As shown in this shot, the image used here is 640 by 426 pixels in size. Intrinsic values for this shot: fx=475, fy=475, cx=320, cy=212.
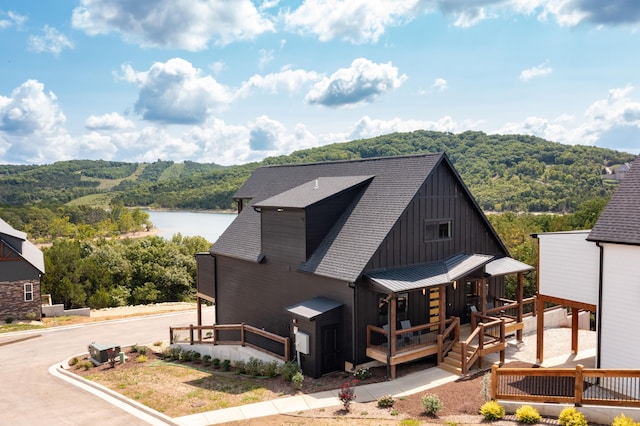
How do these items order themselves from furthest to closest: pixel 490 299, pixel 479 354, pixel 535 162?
pixel 535 162, pixel 490 299, pixel 479 354

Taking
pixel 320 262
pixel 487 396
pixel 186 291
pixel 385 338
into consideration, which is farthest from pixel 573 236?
pixel 186 291

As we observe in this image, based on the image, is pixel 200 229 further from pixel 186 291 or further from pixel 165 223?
pixel 186 291

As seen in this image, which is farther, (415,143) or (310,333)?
(415,143)

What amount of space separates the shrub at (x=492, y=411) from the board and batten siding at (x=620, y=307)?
4.21 meters

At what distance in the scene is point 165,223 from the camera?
120 m

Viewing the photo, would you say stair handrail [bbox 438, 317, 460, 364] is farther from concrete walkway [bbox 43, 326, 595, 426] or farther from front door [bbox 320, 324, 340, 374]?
front door [bbox 320, 324, 340, 374]

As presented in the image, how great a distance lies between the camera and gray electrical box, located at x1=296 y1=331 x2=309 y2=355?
15.3m

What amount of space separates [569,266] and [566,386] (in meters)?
4.03

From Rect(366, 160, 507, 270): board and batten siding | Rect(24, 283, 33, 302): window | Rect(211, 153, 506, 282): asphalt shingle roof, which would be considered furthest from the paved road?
Rect(366, 160, 507, 270): board and batten siding

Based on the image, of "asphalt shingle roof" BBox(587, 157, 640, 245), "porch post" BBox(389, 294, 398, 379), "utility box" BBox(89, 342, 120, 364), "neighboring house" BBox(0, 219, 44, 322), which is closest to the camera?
"asphalt shingle roof" BBox(587, 157, 640, 245)

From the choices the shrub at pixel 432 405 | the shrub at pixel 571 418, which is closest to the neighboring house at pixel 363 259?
the shrub at pixel 432 405

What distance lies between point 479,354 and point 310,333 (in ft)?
17.9

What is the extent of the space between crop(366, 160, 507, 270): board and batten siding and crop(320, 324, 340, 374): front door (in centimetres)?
243

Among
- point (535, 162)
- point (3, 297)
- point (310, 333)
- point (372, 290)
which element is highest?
point (535, 162)
